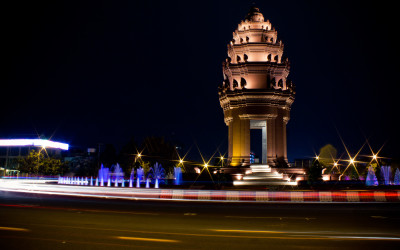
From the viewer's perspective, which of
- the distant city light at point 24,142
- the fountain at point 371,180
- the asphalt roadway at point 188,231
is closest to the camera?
the asphalt roadway at point 188,231

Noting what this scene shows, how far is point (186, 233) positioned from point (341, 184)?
21176 millimetres

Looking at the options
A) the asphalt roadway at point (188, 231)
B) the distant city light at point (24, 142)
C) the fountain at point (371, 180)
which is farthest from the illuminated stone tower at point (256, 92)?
the distant city light at point (24, 142)

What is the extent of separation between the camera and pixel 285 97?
118 feet

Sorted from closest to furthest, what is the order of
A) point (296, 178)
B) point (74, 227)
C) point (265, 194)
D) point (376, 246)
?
point (376, 246), point (74, 227), point (265, 194), point (296, 178)

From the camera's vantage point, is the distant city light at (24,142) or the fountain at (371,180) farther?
the distant city light at (24,142)

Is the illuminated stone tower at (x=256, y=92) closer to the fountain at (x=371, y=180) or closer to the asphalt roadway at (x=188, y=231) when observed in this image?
the fountain at (x=371, y=180)

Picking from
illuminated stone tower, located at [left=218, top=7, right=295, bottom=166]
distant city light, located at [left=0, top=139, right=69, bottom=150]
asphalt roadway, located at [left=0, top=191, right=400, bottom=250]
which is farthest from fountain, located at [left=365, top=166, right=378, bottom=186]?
distant city light, located at [left=0, top=139, right=69, bottom=150]

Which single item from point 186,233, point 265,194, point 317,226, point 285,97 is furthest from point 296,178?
point 186,233

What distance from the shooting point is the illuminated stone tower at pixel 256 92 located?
3519 cm

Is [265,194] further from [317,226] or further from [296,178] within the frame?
[296,178]

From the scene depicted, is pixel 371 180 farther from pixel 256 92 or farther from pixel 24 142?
pixel 24 142

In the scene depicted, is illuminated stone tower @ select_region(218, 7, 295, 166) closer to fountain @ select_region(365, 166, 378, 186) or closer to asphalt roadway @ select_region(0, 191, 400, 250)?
fountain @ select_region(365, 166, 378, 186)

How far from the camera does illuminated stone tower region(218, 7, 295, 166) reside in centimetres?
3519

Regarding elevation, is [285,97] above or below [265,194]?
above
